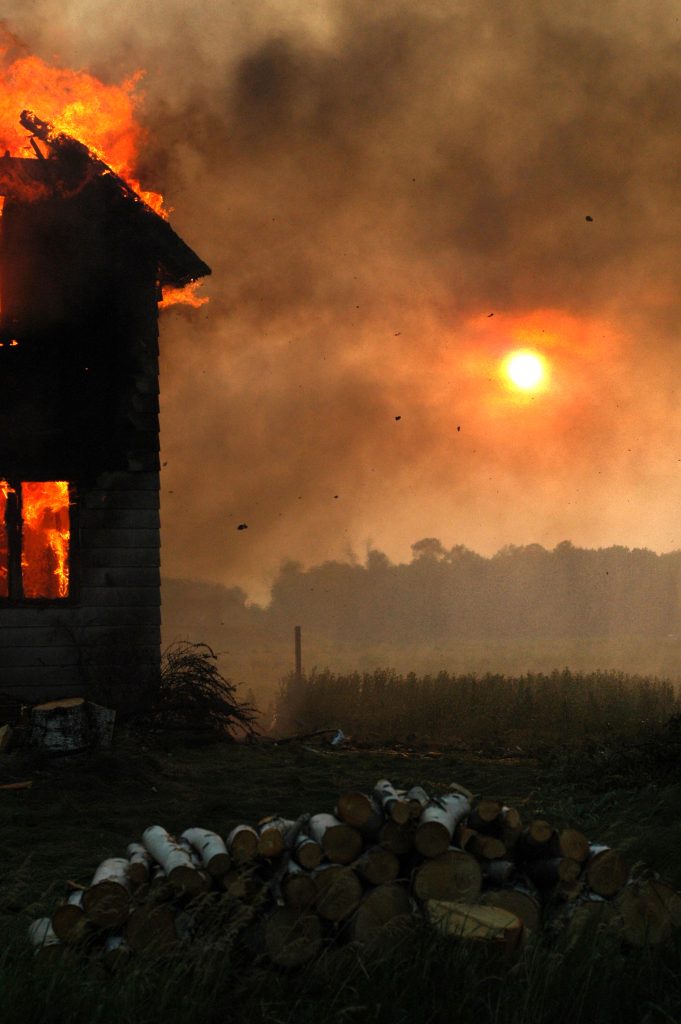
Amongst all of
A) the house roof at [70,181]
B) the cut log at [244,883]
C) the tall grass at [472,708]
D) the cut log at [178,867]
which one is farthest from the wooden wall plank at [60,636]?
the cut log at [244,883]

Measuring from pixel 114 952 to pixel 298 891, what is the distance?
38.0 inches

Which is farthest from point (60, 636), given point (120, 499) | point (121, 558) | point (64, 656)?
point (120, 499)

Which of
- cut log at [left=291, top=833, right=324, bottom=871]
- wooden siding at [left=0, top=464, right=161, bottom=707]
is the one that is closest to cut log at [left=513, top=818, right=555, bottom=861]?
cut log at [left=291, top=833, right=324, bottom=871]

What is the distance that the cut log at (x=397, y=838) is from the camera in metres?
5.56

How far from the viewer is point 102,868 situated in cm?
578

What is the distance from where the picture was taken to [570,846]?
570cm

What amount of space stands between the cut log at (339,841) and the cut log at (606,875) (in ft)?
4.16

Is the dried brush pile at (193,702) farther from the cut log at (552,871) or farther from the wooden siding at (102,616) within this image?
the cut log at (552,871)

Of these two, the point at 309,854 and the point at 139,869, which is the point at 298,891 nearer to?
the point at 309,854

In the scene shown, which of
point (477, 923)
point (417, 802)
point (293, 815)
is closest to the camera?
point (477, 923)

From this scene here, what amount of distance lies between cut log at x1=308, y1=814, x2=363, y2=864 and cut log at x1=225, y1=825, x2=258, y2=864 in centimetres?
38

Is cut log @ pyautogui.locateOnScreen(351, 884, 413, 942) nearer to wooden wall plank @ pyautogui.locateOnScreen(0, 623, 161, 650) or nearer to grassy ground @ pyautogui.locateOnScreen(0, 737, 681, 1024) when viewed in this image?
grassy ground @ pyautogui.locateOnScreen(0, 737, 681, 1024)

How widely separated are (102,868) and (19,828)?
417 centimetres

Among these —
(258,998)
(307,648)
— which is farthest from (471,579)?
(258,998)
